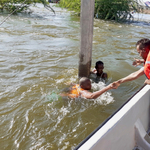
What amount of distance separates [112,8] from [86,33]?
15288 mm

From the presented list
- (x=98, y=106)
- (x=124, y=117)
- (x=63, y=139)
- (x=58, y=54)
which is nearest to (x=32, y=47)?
(x=58, y=54)

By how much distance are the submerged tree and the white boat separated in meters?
16.3

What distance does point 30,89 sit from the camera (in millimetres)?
4629

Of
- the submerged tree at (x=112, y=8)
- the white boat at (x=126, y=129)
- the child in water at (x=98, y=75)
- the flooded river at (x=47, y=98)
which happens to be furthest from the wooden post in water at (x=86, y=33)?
the submerged tree at (x=112, y=8)

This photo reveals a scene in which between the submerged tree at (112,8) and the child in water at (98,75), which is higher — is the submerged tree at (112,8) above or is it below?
above

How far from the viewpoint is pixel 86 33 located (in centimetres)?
430

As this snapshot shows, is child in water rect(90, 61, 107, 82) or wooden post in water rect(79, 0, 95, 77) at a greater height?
wooden post in water rect(79, 0, 95, 77)

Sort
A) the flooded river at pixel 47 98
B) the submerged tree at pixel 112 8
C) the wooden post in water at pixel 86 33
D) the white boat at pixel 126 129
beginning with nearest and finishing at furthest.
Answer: the white boat at pixel 126 129 < the flooded river at pixel 47 98 < the wooden post in water at pixel 86 33 < the submerged tree at pixel 112 8

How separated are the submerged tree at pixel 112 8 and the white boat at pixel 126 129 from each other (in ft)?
53.3

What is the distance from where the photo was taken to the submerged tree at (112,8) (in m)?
17.8

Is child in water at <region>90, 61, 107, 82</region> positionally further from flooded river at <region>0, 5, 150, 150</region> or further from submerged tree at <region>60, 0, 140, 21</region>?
submerged tree at <region>60, 0, 140, 21</region>

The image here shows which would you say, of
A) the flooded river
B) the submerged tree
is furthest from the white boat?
the submerged tree

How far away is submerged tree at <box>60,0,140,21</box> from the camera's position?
17.8 metres

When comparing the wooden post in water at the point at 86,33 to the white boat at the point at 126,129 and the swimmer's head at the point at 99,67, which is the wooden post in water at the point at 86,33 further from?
the white boat at the point at 126,129
